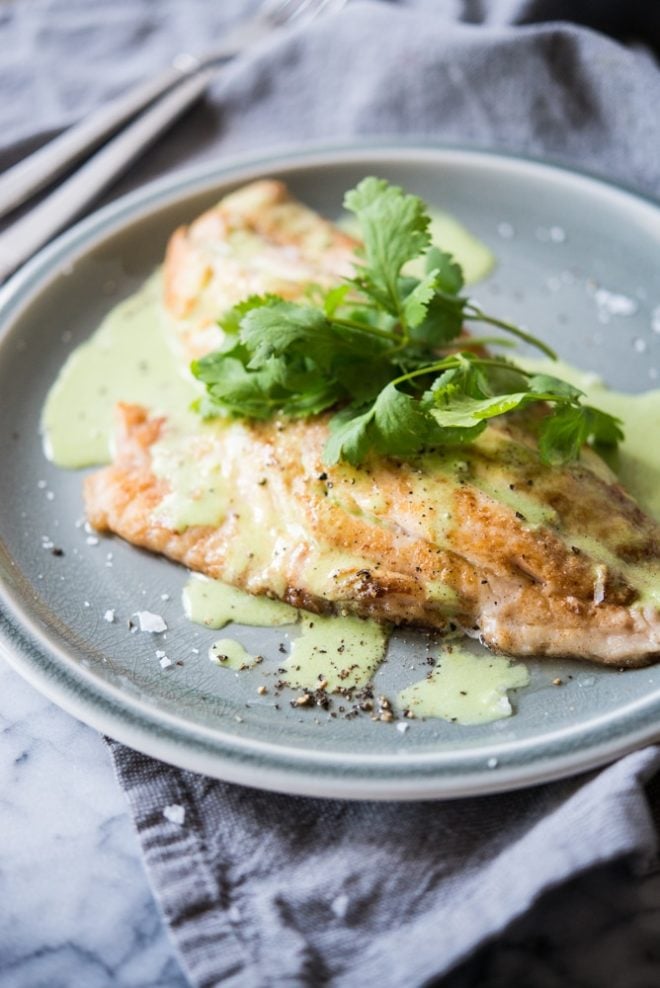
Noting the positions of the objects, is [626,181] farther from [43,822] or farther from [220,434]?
[43,822]

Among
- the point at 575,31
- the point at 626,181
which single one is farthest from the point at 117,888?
the point at 575,31

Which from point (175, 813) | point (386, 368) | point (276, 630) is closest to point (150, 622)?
point (276, 630)

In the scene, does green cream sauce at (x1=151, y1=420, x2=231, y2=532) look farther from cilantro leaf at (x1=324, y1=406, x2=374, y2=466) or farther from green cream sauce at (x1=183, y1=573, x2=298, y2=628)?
cilantro leaf at (x1=324, y1=406, x2=374, y2=466)

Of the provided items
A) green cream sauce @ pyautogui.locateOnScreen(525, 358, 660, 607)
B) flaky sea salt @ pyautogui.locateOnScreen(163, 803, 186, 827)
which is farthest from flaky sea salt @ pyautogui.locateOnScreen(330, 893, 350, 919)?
green cream sauce @ pyautogui.locateOnScreen(525, 358, 660, 607)

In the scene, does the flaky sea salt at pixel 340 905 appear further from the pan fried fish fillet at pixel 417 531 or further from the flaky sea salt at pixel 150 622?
the flaky sea salt at pixel 150 622

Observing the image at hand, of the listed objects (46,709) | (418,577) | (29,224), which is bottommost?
(418,577)

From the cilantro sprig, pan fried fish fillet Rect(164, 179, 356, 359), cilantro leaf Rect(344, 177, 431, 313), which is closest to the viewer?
the cilantro sprig
